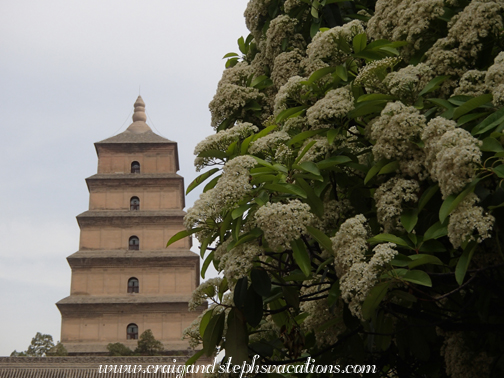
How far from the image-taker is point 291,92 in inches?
147

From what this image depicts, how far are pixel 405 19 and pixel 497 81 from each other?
757 mm

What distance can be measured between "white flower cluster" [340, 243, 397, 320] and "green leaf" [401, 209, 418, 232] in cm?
14

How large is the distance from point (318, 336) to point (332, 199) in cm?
74

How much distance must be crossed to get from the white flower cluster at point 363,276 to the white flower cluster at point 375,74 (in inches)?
37.9

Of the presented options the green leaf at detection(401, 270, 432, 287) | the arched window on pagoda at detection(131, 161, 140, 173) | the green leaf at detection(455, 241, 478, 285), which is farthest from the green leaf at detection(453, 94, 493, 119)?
the arched window on pagoda at detection(131, 161, 140, 173)

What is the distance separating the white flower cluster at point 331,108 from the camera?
3.25m

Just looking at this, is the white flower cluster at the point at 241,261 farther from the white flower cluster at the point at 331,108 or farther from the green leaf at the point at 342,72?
the green leaf at the point at 342,72

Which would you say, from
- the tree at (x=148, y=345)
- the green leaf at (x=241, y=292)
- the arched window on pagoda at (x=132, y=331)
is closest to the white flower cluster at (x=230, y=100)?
the green leaf at (x=241, y=292)

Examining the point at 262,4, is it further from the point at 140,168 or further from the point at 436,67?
the point at 140,168

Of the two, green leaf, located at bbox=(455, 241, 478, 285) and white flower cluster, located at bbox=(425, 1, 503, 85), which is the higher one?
white flower cluster, located at bbox=(425, 1, 503, 85)

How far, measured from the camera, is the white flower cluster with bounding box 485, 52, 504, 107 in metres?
2.89

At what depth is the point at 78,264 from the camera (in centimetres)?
3027

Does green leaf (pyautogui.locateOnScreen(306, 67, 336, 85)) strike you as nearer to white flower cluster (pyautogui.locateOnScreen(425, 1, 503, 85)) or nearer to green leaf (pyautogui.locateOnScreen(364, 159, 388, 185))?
white flower cluster (pyautogui.locateOnScreen(425, 1, 503, 85))

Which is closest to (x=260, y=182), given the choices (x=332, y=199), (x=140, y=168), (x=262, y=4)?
(x=332, y=199)
